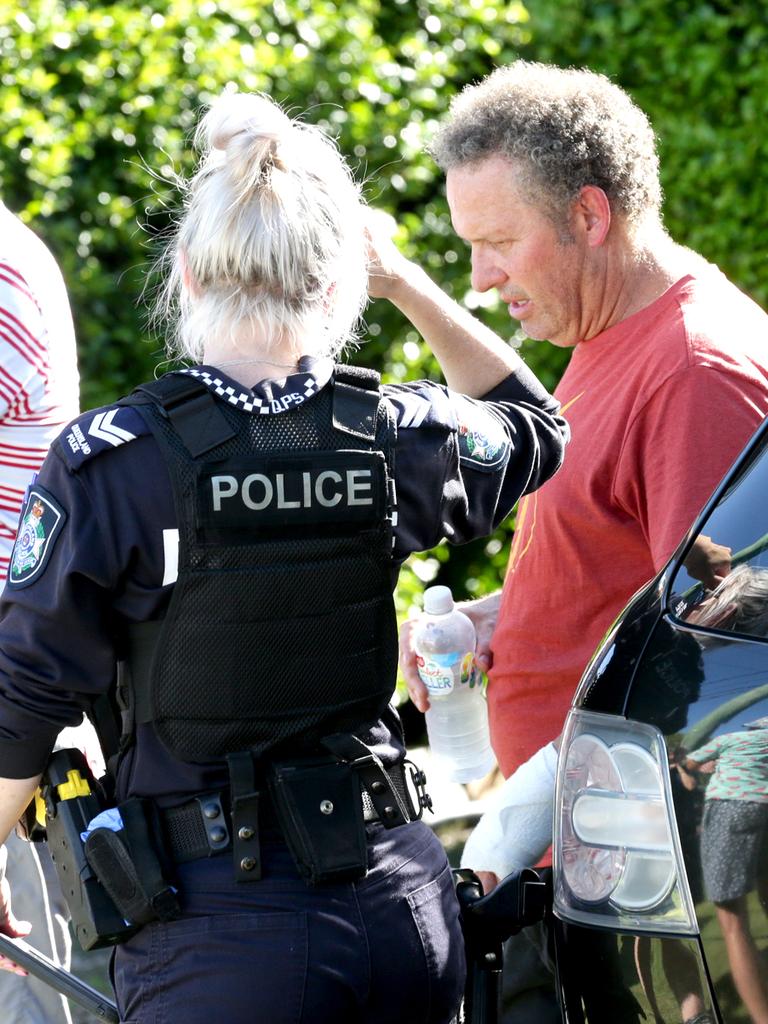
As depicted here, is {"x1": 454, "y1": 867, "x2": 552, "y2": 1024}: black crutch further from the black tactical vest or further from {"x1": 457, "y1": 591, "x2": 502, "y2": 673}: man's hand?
{"x1": 457, "y1": 591, "x2": 502, "y2": 673}: man's hand

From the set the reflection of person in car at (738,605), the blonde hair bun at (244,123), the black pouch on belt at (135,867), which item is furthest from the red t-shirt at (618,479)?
the black pouch on belt at (135,867)

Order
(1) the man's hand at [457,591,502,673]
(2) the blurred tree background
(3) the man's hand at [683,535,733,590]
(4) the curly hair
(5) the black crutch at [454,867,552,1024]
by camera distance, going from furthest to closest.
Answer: (2) the blurred tree background → (1) the man's hand at [457,591,502,673] → (4) the curly hair → (5) the black crutch at [454,867,552,1024] → (3) the man's hand at [683,535,733,590]

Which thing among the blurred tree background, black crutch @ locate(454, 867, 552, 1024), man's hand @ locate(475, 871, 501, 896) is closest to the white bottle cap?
man's hand @ locate(475, 871, 501, 896)

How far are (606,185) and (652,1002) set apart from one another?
1.55 m

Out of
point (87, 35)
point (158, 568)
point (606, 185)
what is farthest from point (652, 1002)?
point (87, 35)

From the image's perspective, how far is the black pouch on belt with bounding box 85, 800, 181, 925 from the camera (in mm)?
1770

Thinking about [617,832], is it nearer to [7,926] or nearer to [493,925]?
[493,925]

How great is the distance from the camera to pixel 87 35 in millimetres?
4582

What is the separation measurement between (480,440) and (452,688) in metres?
0.91

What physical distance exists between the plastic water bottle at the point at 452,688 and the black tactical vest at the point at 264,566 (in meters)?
0.92

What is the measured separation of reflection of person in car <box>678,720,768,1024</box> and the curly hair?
1.33m

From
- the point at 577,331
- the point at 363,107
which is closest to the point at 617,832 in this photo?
the point at 577,331

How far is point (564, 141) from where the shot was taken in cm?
270

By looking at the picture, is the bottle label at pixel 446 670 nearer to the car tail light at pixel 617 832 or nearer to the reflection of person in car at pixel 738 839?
the car tail light at pixel 617 832
